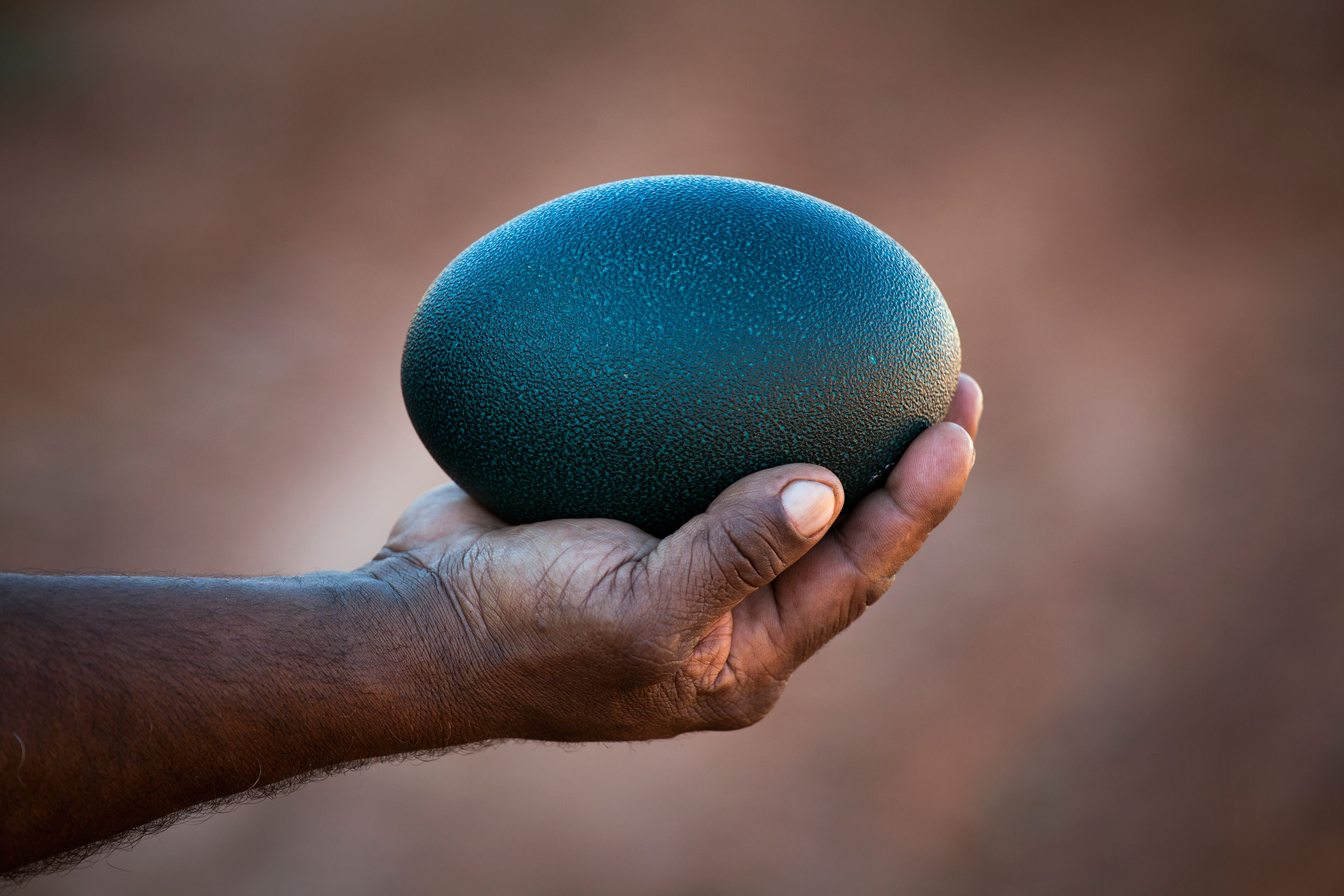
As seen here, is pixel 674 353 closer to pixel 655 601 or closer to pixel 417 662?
pixel 655 601

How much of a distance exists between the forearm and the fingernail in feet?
2.47

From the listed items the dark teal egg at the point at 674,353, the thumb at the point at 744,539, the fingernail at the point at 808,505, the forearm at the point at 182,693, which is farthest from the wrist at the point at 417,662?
the fingernail at the point at 808,505

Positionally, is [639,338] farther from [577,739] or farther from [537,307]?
[577,739]

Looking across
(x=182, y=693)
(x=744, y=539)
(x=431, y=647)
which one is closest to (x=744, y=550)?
(x=744, y=539)

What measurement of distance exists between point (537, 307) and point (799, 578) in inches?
30.5

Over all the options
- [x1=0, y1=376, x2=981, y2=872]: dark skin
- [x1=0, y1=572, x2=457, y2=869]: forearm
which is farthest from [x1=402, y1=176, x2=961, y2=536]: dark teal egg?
[x1=0, y1=572, x2=457, y2=869]: forearm

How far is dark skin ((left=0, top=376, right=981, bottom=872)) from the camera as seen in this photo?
1379 millimetres

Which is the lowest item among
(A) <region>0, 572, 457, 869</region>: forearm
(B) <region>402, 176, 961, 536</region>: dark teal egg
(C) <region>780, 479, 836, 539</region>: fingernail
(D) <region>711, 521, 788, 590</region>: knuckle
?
(A) <region>0, 572, 457, 869</region>: forearm

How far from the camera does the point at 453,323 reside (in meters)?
1.75

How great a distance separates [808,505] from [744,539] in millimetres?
128

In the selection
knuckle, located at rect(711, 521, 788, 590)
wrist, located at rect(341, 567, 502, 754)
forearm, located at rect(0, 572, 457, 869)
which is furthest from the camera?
wrist, located at rect(341, 567, 502, 754)

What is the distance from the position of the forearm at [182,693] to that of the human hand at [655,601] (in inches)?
3.5

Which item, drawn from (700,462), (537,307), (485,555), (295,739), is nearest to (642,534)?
(700,462)

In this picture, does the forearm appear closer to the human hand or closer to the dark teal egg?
Answer: the human hand
